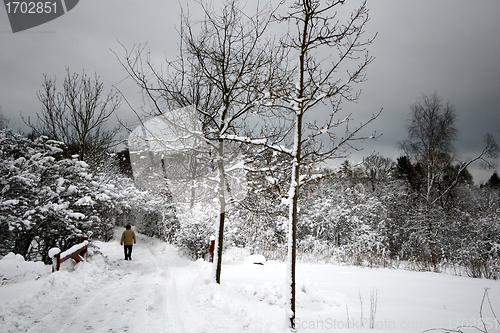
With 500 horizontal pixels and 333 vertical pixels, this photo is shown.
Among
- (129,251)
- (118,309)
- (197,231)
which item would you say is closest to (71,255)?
(129,251)

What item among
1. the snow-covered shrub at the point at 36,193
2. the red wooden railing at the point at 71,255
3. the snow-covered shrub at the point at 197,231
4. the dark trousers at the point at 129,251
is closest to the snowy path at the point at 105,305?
the red wooden railing at the point at 71,255

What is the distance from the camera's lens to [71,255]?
25.8 ft

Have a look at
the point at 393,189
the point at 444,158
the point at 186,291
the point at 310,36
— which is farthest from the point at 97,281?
the point at 393,189

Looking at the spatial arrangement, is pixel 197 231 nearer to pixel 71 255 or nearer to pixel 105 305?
pixel 71 255

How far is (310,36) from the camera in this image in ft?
13.7

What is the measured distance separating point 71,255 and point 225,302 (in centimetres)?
573

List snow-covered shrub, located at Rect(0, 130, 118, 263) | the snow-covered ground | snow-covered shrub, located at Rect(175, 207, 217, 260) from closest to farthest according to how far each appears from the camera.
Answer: the snow-covered ground
snow-covered shrub, located at Rect(0, 130, 118, 263)
snow-covered shrub, located at Rect(175, 207, 217, 260)

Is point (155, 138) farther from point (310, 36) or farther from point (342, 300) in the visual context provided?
point (342, 300)

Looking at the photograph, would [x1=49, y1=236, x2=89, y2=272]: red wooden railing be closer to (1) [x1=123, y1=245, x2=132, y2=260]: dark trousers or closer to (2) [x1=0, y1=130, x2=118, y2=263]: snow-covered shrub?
(2) [x1=0, y1=130, x2=118, y2=263]: snow-covered shrub

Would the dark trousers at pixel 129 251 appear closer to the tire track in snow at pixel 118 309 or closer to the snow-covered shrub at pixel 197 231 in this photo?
the snow-covered shrub at pixel 197 231

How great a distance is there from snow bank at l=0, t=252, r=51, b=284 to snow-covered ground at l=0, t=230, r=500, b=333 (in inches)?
0.8

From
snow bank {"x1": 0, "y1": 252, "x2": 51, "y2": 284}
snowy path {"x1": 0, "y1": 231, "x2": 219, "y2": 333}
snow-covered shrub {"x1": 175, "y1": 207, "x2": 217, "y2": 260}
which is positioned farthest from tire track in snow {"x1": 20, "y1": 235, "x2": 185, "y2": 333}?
snow-covered shrub {"x1": 175, "y1": 207, "x2": 217, "y2": 260}

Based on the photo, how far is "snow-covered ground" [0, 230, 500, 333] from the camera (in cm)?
396

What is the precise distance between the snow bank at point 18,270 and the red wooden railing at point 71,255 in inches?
14.4
